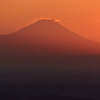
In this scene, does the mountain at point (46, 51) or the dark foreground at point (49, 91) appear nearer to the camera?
the dark foreground at point (49, 91)

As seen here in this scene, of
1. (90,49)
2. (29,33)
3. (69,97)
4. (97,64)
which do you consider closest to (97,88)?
(69,97)

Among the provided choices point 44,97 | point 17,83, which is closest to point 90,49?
point 17,83

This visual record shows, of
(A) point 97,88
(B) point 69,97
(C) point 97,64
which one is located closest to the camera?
(B) point 69,97

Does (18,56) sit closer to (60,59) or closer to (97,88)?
(60,59)

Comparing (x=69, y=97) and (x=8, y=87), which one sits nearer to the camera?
(x=69, y=97)

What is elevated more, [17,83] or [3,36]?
[3,36]

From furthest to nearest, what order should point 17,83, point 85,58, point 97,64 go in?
point 85,58, point 97,64, point 17,83

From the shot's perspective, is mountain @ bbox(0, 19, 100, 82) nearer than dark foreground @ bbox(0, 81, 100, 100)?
No

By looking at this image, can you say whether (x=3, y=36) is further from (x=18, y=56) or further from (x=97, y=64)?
(x=97, y=64)

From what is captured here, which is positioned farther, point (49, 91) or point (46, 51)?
point (46, 51)
